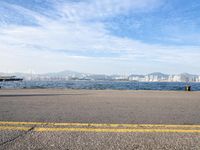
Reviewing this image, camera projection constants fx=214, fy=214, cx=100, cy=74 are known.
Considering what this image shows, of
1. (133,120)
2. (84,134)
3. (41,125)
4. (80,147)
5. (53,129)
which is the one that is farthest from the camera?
(133,120)

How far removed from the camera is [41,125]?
4.93 metres

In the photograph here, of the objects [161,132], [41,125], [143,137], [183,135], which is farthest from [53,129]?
[183,135]

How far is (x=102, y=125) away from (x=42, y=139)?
161 cm

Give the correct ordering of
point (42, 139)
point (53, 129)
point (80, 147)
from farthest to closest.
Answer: point (53, 129) → point (42, 139) → point (80, 147)

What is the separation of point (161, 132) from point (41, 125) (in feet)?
8.75

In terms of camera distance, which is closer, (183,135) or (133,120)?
(183,135)

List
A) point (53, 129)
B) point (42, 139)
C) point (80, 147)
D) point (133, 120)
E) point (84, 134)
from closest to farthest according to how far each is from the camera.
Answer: point (80, 147) → point (42, 139) → point (84, 134) → point (53, 129) → point (133, 120)

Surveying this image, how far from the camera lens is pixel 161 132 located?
4.38 metres

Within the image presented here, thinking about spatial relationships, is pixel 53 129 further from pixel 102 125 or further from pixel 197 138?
pixel 197 138

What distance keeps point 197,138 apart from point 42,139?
2.83m

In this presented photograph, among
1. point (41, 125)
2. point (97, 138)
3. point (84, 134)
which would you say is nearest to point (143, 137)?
point (97, 138)

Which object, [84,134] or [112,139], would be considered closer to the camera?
[112,139]

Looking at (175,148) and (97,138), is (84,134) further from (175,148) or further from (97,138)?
(175,148)

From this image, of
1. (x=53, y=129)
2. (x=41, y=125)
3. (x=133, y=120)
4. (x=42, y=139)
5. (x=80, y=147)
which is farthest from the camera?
(x=133, y=120)
